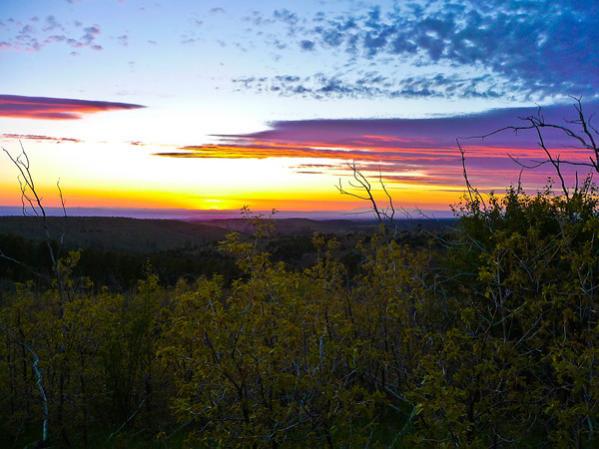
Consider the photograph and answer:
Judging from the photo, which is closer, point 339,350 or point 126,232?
point 339,350

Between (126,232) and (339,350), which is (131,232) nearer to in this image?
(126,232)

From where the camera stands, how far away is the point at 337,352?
6.21m

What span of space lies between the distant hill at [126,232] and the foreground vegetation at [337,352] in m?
55.7

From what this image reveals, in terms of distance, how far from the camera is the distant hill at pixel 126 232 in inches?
2726

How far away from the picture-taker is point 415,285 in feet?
30.8

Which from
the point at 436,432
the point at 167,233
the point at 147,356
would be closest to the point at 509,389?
the point at 436,432

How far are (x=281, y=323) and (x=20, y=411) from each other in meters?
6.20

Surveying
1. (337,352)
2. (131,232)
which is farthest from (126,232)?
(337,352)

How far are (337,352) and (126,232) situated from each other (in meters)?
78.6

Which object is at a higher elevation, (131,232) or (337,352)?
(337,352)

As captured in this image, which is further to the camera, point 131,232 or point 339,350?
point 131,232

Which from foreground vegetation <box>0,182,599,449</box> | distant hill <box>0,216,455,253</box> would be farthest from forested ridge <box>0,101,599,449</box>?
distant hill <box>0,216,455,253</box>

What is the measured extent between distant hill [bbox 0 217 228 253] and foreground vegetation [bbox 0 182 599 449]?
55.7 meters

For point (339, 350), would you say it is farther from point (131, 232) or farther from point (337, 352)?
point (131, 232)
